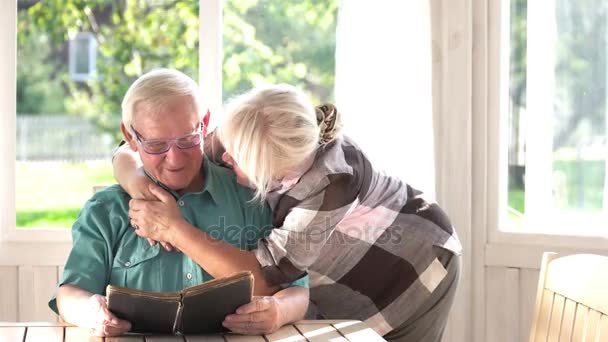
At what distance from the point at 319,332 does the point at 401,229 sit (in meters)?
0.63

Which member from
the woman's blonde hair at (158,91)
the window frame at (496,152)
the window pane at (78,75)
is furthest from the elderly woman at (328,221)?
the window pane at (78,75)

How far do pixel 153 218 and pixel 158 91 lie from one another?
30 centimetres

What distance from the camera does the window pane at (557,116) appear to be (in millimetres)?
2988

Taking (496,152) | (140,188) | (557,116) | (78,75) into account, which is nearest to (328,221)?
(140,188)

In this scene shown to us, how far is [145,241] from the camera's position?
208 centimetres

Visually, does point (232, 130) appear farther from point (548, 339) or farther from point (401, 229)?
point (548, 339)

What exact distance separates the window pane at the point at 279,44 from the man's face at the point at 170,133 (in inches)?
45.7

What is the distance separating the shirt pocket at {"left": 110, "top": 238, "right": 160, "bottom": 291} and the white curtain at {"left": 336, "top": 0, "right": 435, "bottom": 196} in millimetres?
1124

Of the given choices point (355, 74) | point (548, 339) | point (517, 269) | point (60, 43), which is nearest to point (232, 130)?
point (548, 339)

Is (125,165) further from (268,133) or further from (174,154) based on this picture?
(268,133)

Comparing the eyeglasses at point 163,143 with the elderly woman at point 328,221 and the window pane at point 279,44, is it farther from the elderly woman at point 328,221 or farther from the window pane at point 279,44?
the window pane at point 279,44

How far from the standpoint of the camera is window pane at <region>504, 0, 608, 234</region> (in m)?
2.99

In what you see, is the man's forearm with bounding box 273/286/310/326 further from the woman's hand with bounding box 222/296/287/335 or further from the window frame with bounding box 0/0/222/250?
the window frame with bounding box 0/0/222/250

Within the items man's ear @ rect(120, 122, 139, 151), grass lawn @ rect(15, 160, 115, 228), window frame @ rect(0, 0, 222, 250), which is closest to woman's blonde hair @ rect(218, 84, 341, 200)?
man's ear @ rect(120, 122, 139, 151)
